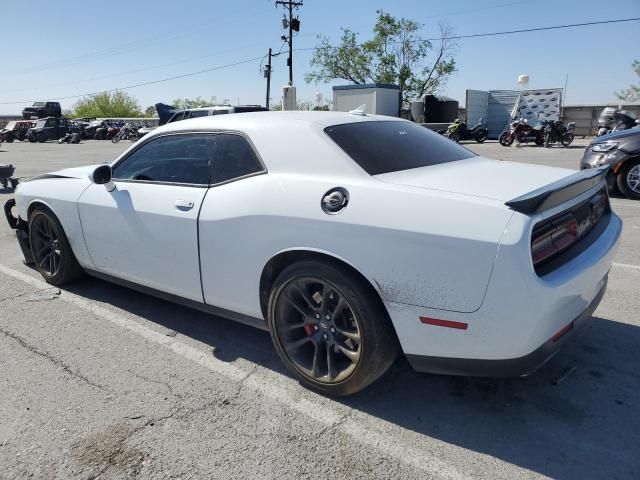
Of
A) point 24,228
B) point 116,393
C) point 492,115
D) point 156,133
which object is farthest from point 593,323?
point 492,115

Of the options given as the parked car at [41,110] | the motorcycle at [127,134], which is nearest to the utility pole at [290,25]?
the motorcycle at [127,134]

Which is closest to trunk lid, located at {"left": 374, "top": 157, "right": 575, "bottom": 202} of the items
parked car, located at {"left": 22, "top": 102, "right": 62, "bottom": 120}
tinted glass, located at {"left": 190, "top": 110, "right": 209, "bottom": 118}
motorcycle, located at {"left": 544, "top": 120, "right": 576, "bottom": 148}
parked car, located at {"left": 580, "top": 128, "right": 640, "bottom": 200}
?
parked car, located at {"left": 580, "top": 128, "right": 640, "bottom": 200}

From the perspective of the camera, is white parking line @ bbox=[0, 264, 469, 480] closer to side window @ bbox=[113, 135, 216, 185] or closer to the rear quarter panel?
the rear quarter panel

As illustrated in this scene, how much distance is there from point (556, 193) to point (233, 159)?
1.85 metres

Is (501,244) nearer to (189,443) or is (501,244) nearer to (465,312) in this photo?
(465,312)

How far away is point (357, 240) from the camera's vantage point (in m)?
2.39

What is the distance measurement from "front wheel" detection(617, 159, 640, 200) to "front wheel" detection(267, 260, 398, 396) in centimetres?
703

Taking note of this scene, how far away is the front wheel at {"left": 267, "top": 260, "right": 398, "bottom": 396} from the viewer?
2.46 metres

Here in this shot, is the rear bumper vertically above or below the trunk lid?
below

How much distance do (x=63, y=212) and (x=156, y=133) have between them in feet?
3.84

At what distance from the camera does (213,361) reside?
10.6 ft

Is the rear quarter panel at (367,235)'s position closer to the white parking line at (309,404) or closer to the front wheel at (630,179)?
the white parking line at (309,404)

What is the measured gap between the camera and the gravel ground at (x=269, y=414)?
225 cm

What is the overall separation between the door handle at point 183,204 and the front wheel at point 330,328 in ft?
2.72
